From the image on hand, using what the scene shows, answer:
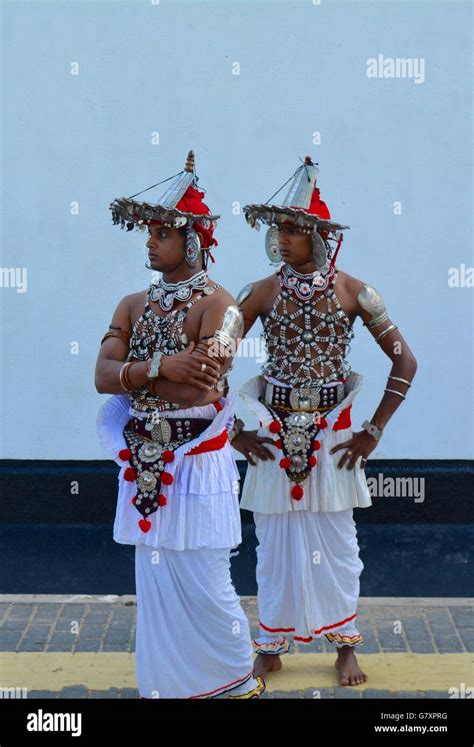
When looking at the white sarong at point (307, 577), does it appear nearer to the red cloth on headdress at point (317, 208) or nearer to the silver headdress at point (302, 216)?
the silver headdress at point (302, 216)

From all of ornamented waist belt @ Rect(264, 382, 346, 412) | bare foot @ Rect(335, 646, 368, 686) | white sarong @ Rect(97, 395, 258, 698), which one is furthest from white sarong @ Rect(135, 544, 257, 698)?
ornamented waist belt @ Rect(264, 382, 346, 412)

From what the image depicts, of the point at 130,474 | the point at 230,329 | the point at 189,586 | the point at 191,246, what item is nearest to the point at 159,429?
the point at 130,474

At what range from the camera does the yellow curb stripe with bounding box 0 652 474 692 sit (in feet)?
18.6

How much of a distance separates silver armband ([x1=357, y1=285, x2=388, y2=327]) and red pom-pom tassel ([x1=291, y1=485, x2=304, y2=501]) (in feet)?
2.96

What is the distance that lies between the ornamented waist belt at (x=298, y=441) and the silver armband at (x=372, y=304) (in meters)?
0.51

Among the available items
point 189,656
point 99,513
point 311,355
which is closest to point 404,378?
point 311,355

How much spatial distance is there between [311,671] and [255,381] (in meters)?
1.53

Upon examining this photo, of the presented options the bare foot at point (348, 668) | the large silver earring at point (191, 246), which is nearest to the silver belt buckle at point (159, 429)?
the large silver earring at point (191, 246)

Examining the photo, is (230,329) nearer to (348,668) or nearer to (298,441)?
(298,441)

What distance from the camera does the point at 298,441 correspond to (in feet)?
18.5

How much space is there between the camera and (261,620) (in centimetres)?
584

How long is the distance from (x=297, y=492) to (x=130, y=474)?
0.94 m

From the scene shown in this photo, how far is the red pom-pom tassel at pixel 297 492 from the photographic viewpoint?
563 cm

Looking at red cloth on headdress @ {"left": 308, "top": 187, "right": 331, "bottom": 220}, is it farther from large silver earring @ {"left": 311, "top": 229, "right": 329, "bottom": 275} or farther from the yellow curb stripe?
the yellow curb stripe
